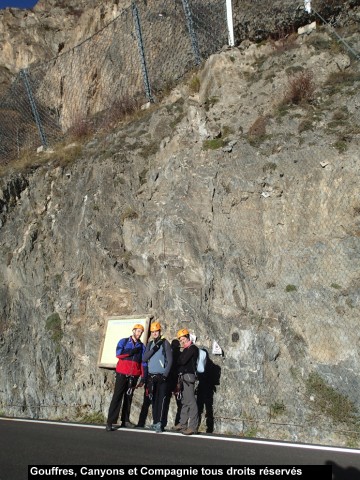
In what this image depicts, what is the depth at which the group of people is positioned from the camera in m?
7.19

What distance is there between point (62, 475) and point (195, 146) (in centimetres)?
788

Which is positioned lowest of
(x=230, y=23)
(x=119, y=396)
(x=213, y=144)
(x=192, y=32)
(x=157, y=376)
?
(x=119, y=396)

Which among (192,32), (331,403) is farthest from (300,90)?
(331,403)

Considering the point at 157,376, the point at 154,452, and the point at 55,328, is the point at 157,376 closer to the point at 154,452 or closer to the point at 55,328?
the point at 154,452

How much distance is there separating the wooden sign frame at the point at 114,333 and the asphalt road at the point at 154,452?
2.18 m

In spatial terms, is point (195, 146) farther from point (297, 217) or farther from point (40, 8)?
point (40, 8)

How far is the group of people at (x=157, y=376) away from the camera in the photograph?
7.19 m

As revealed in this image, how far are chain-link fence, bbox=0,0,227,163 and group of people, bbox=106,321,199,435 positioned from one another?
880 cm

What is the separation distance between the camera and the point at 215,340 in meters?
8.48

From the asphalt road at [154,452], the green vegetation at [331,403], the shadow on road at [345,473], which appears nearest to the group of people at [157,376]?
the asphalt road at [154,452]

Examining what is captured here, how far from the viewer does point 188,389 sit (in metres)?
7.25

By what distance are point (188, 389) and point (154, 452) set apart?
1.70 meters

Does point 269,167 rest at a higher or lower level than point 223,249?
higher

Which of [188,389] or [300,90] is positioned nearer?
[188,389]
